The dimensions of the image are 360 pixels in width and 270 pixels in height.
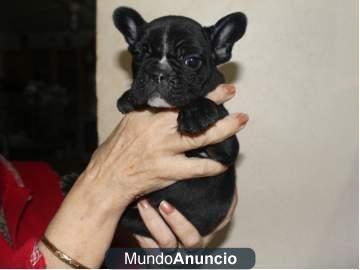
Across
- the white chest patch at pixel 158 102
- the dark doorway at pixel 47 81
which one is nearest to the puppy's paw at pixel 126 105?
the white chest patch at pixel 158 102

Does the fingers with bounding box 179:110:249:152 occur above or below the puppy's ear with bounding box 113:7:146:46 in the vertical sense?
below

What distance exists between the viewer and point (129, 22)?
118 centimetres

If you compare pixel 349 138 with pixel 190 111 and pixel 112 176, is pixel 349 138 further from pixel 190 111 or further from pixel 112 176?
pixel 112 176

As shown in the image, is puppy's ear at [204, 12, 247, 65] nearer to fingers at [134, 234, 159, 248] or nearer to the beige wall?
the beige wall

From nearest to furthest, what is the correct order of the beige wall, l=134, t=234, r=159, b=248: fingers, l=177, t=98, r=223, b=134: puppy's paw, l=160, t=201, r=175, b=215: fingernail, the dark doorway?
l=177, t=98, r=223, b=134: puppy's paw → l=160, t=201, r=175, b=215: fingernail → l=134, t=234, r=159, b=248: fingers → the beige wall → the dark doorway

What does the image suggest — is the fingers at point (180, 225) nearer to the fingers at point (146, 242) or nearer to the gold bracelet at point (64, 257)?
the fingers at point (146, 242)

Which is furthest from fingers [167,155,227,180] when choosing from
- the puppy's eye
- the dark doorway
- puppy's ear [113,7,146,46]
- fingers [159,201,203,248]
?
the dark doorway

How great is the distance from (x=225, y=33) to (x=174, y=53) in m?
0.16

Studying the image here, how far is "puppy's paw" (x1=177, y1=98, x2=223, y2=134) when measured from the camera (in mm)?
1040

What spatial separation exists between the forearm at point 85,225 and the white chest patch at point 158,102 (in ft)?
0.75

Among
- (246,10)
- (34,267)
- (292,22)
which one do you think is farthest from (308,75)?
(34,267)

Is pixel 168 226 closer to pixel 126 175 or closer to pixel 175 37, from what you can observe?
pixel 126 175

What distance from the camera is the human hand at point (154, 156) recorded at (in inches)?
42.2

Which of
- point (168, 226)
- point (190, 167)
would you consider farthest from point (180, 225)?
point (190, 167)
